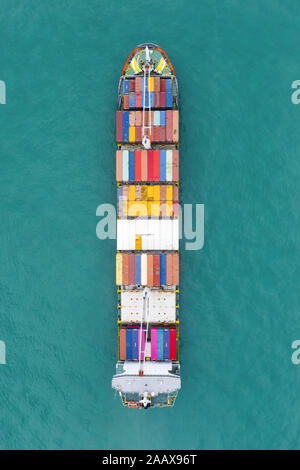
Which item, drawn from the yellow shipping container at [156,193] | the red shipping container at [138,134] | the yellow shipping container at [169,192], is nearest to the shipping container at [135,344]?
the yellow shipping container at [156,193]

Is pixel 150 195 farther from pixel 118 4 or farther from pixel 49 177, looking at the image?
pixel 118 4

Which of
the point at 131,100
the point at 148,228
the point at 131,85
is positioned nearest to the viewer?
the point at 148,228

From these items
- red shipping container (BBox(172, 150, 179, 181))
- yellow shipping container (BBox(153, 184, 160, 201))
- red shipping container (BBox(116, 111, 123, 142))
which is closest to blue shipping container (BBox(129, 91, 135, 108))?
red shipping container (BBox(116, 111, 123, 142))

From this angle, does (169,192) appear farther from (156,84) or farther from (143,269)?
(156,84)

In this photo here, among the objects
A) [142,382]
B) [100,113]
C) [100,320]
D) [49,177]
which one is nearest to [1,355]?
[100,320]

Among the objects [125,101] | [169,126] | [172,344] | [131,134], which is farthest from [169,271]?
[125,101]

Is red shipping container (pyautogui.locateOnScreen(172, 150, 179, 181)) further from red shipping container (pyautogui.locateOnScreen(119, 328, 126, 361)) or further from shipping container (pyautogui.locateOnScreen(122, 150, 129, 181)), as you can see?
red shipping container (pyautogui.locateOnScreen(119, 328, 126, 361))

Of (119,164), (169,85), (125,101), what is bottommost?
(119,164)
